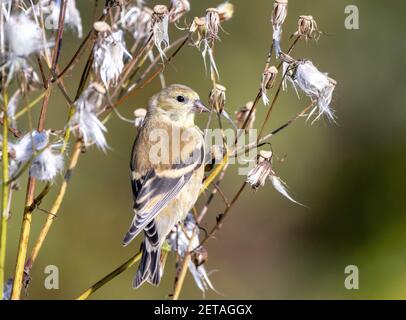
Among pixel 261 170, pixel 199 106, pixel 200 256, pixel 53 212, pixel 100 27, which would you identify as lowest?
pixel 53 212

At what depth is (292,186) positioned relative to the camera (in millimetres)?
5426

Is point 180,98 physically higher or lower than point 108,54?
higher

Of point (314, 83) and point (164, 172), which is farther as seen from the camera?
point (164, 172)

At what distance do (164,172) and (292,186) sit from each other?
2.01 meters

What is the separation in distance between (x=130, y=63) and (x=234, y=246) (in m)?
3.26

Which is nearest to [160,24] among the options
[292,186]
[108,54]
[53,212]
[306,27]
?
[108,54]

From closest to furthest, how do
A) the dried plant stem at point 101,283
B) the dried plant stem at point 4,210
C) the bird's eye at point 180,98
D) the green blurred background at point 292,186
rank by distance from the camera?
1. the dried plant stem at point 4,210
2. the dried plant stem at point 101,283
3. the bird's eye at point 180,98
4. the green blurred background at point 292,186

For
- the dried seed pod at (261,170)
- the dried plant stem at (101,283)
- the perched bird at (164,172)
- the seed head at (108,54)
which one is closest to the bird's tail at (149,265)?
the perched bird at (164,172)

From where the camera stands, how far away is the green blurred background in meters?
5.17

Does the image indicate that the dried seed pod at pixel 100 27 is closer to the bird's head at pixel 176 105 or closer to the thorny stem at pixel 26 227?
the thorny stem at pixel 26 227

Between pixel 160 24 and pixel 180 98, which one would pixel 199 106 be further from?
pixel 160 24

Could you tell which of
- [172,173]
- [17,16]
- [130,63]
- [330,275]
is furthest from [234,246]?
[17,16]

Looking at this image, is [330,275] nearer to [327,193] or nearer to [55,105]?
[327,193]

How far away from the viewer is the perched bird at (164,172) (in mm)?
3232
